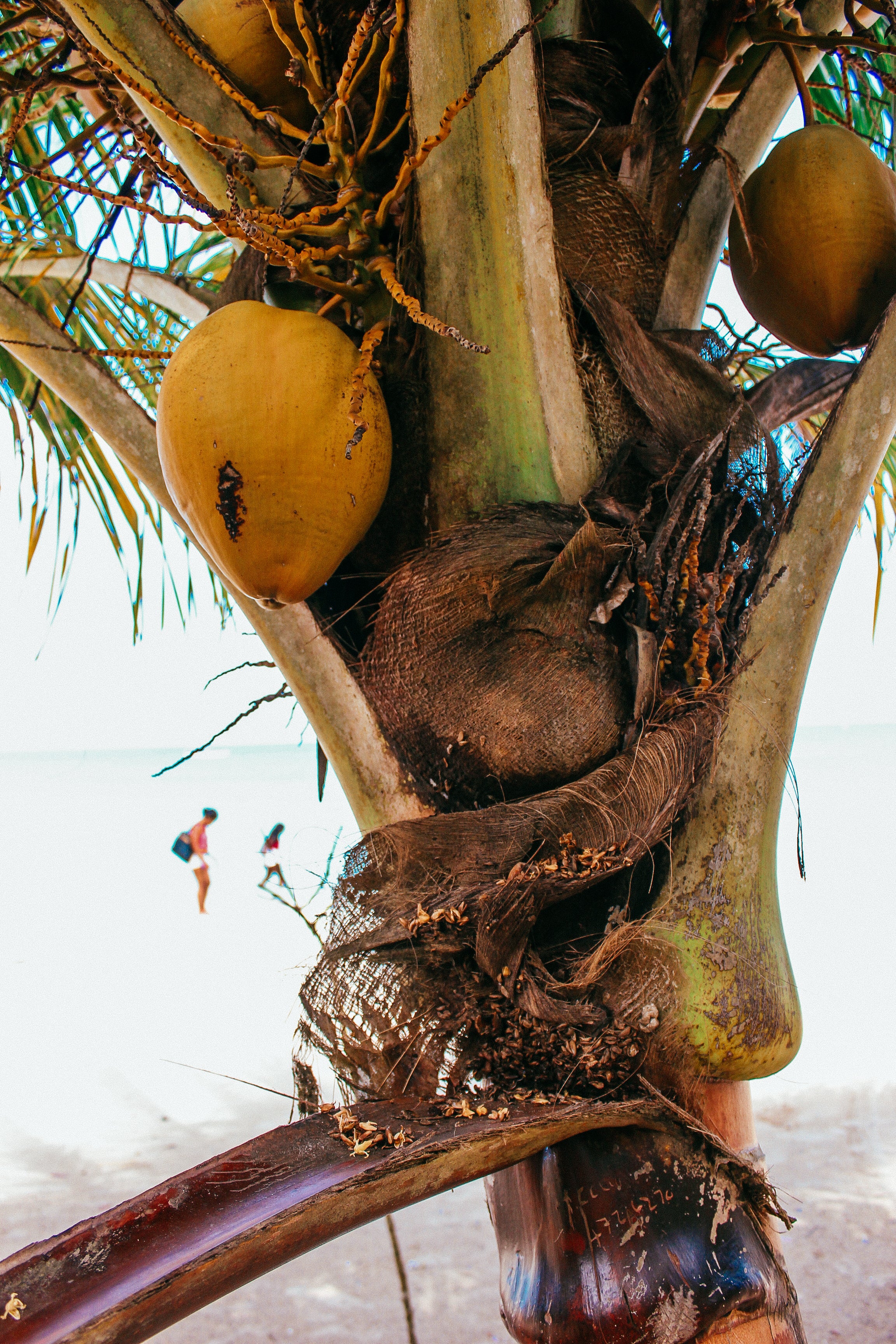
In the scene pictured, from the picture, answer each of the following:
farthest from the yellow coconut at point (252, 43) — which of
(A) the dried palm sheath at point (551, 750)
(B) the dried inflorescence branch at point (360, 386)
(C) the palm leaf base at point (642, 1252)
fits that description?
(C) the palm leaf base at point (642, 1252)

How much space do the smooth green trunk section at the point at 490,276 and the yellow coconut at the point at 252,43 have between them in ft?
0.52

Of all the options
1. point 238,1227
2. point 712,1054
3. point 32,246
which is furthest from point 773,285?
point 32,246

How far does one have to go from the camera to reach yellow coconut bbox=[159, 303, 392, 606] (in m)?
0.82

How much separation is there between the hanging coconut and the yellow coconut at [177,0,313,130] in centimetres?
57

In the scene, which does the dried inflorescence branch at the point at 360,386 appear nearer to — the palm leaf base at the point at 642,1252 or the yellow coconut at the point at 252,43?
the yellow coconut at the point at 252,43

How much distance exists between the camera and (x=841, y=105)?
229 centimetres

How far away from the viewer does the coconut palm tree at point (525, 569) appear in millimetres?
816

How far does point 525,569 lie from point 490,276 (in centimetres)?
31

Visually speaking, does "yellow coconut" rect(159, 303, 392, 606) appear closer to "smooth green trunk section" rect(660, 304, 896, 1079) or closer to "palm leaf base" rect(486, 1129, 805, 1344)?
"smooth green trunk section" rect(660, 304, 896, 1079)

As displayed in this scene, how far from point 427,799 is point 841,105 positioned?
225 cm

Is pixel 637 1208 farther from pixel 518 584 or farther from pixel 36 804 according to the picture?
pixel 36 804

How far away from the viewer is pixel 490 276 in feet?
3.12

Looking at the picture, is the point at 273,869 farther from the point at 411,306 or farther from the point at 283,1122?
the point at 283,1122

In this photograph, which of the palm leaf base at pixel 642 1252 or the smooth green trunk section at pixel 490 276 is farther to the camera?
the smooth green trunk section at pixel 490 276
